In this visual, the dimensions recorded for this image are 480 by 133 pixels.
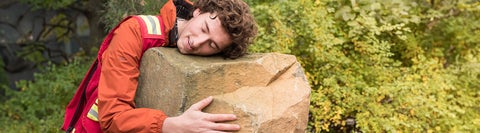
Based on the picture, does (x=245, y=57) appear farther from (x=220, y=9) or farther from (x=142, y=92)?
(x=142, y=92)

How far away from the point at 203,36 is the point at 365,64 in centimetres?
226

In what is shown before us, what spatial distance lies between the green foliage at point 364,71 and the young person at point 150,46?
1392 mm

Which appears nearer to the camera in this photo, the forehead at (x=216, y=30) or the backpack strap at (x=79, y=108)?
the forehead at (x=216, y=30)

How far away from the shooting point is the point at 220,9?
2.46 m

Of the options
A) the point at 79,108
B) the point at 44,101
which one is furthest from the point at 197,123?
the point at 44,101

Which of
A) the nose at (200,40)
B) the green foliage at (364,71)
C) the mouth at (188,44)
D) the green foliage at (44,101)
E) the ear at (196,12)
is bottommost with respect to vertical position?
the green foliage at (44,101)

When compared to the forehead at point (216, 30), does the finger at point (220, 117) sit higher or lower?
lower

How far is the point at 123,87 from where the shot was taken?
2328 millimetres

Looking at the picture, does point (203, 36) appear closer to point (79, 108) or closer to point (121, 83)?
point (121, 83)

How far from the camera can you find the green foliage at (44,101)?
5477mm

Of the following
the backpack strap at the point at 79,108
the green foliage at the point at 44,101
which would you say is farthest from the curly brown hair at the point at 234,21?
the green foliage at the point at 44,101

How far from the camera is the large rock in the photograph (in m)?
2.32

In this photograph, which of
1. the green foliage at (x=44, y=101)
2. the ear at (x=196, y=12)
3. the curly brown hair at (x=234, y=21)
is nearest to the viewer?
the curly brown hair at (x=234, y=21)

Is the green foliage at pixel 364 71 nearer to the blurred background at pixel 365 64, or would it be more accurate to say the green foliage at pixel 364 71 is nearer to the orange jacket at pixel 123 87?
the blurred background at pixel 365 64
